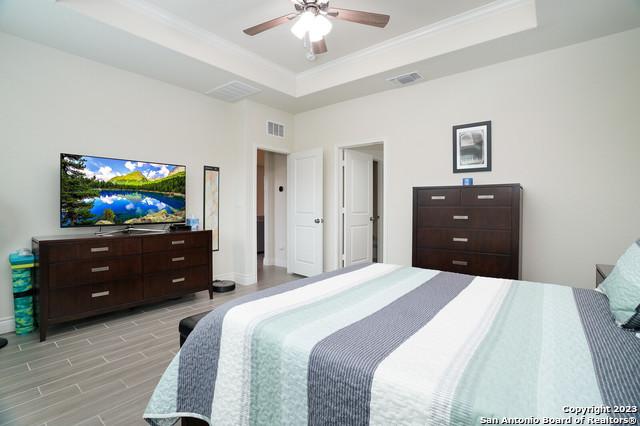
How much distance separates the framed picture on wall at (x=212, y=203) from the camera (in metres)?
4.37

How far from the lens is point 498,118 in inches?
134

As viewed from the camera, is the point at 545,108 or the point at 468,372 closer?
the point at 468,372

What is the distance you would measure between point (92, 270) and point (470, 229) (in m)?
3.74

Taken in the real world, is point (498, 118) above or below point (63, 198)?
above

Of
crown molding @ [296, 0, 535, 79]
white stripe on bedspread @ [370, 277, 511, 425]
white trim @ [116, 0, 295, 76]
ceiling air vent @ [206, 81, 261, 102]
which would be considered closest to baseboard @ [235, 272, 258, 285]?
ceiling air vent @ [206, 81, 261, 102]

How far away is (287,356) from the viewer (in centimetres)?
99

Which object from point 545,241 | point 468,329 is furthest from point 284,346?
point 545,241

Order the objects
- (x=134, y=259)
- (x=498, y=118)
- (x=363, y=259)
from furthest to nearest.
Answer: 1. (x=363, y=259)
2. (x=498, y=118)
3. (x=134, y=259)

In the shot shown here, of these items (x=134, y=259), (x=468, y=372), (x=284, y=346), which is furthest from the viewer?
(x=134, y=259)

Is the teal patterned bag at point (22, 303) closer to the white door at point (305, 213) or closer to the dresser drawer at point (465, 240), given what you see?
the white door at point (305, 213)

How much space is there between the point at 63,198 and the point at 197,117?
78.2 inches

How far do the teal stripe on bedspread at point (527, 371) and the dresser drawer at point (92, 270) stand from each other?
3.30m

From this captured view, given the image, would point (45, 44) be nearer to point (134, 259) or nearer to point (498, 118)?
point (134, 259)

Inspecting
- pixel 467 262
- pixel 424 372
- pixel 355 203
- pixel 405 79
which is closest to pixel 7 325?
pixel 424 372
